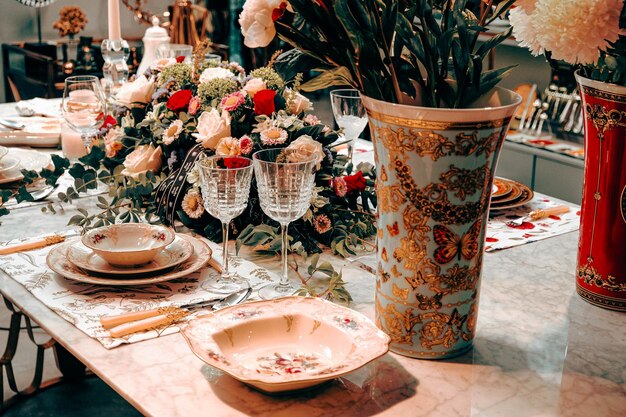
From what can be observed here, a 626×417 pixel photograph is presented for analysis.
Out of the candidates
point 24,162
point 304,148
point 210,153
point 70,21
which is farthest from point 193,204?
point 70,21

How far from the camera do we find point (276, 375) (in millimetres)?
927

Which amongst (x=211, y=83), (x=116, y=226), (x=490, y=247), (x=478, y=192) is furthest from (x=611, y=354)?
(x=211, y=83)

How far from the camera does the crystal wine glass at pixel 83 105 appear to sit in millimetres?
1790

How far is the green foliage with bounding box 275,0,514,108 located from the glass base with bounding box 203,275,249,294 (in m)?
0.33

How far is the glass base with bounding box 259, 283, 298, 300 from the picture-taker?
3.90ft

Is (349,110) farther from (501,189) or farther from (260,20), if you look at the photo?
(260,20)

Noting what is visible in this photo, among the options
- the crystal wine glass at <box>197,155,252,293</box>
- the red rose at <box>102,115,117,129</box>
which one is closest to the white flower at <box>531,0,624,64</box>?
the crystal wine glass at <box>197,155,252,293</box>

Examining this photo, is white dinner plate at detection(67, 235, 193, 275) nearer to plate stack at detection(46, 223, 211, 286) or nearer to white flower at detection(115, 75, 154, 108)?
plate stack at detection(46, 223, 211, 286)

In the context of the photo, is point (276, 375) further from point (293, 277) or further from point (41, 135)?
point (41, 135)

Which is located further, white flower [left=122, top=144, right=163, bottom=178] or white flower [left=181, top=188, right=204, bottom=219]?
white flower [left=122, top=144, right=163, bottom=178]

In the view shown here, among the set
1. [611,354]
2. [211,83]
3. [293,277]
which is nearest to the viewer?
[611,354]

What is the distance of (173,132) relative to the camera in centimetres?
154

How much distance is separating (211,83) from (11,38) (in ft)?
11.6

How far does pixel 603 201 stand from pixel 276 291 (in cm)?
48
